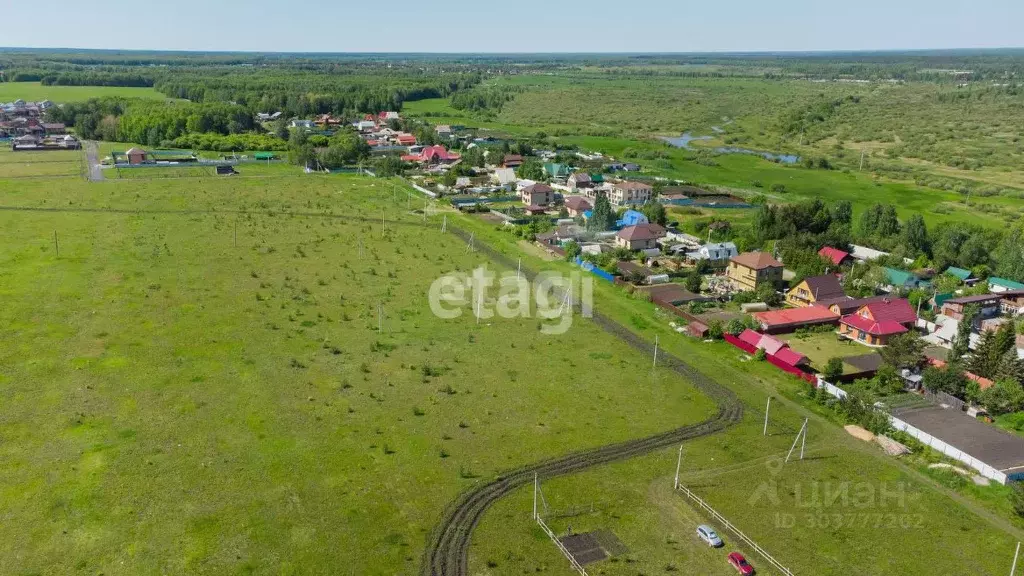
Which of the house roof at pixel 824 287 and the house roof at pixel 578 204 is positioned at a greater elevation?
the house roof at pixel 578 204

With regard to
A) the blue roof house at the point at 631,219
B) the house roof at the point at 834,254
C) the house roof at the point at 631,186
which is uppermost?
the house roof at the point at 631,186

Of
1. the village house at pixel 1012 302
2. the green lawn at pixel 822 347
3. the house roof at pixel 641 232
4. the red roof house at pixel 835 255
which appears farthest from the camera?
the house roof at pixel 641 232

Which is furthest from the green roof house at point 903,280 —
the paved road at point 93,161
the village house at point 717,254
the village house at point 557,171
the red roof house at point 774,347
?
the paved road at point 93,161

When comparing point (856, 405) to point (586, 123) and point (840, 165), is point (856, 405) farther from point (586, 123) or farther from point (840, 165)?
point (586, 123)

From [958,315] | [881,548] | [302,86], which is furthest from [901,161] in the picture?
[302,86]

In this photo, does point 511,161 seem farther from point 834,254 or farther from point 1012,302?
point 1012,302

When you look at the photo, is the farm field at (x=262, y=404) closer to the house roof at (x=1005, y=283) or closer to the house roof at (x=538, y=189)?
the house roof at (x=538, y=189)

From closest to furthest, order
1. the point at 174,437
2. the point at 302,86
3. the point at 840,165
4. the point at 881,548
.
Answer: the point at 881,548
the point at 174,437
the point at 840,165
the point at 302,86
